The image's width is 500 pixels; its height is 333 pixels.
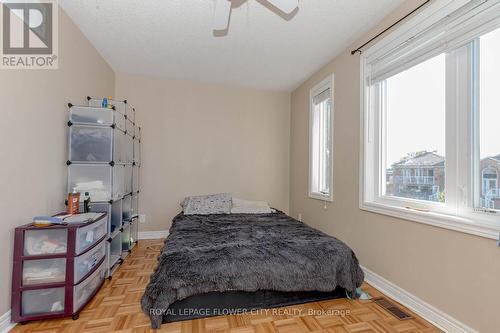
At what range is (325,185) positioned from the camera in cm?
338

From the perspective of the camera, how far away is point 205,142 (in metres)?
3.95

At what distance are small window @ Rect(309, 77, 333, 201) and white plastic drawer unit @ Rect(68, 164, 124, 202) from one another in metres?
2.49

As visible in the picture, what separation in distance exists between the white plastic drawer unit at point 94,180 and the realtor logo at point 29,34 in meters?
0.91

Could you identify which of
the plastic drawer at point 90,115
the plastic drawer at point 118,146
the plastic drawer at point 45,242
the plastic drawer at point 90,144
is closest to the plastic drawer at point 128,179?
the plastic drawer at point 118,146

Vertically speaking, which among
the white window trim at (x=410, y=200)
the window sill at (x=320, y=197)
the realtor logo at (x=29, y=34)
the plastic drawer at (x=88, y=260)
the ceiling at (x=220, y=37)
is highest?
the ceiling at (x=220, y=37)

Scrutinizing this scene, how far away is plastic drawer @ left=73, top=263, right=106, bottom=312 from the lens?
5.68 ft

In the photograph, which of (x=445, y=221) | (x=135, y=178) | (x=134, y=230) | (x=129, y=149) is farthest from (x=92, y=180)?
(x=445, y=221)

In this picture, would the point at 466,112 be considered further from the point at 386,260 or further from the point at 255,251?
the point at 255,251

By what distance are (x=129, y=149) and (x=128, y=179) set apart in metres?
0.39

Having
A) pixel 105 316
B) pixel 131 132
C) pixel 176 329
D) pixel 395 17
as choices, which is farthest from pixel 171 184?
pixel 395 17

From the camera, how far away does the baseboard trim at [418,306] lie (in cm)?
161

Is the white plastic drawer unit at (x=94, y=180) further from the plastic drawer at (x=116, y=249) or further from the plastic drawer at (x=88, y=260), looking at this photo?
the plastic drawer at (x=116, y=249)

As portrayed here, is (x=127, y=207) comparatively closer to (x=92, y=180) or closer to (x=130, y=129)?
(x=92, y=180)

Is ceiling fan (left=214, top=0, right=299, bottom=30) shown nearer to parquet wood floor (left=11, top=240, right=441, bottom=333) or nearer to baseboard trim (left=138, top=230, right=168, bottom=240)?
parquet wood floor (left=11, top=240, right=441, bottom=333)
